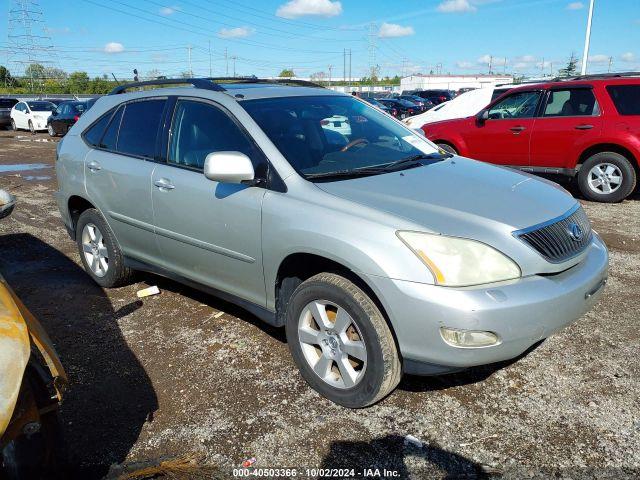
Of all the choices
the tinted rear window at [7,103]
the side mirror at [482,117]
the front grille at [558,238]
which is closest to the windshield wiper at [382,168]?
the front grille at [558,238]

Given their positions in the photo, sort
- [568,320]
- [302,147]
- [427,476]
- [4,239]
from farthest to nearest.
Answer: [4,239], [302,147], [568,320], [427,476]

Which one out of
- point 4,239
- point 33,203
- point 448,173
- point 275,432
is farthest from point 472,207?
point 33,203

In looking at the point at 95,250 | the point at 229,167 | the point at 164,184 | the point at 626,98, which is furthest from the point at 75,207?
the point at 626,98

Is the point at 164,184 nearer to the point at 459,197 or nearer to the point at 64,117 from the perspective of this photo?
the point at 459,197

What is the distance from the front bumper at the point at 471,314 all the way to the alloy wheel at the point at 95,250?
121 inches

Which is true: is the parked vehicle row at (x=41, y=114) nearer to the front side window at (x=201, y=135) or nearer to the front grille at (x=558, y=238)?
the front side window at (x=201, y=135)

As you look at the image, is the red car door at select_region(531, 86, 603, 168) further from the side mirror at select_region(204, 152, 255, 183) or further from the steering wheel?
the side mirror at select_region(204, 152, 255, 183)

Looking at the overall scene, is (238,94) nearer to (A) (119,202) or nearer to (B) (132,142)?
(B) (132,142)

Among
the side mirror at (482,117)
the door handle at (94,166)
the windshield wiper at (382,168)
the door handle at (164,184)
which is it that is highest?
the side mirror at (482,117)

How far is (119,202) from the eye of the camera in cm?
443

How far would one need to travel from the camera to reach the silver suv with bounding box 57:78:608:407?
8.72ft

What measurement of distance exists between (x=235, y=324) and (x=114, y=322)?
1.00 metres

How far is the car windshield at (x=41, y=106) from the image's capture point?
77.6ft

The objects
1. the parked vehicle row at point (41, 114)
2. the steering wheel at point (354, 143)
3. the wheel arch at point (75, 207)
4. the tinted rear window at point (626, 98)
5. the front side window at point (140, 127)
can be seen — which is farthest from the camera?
the parked vehicle row at point (41, 114)
